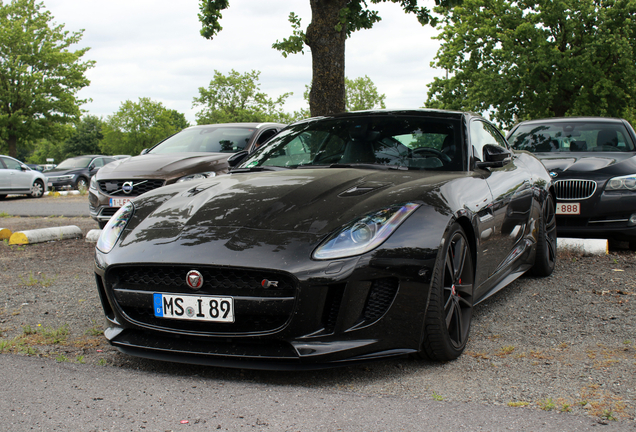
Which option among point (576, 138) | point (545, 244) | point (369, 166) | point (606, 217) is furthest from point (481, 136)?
Answer: point (576, 138)

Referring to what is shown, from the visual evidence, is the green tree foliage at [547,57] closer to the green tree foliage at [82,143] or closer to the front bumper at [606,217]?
the front bumper at [606,217]

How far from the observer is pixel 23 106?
33.4 m

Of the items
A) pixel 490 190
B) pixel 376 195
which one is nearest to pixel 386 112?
pixel 490 190

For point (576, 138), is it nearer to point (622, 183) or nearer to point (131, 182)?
point (622, 183)

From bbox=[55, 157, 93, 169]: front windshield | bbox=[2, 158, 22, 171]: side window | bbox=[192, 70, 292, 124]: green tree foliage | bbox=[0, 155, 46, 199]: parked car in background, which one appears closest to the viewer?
bbox=[0, 155, 46, 199]: parked car in background

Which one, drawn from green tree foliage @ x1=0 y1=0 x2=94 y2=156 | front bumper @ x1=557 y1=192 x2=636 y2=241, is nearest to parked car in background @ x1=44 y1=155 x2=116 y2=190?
green tree foliage @ x1=0 y1=0 x2=94 y2=156

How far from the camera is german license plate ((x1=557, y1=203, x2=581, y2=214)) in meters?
6.93

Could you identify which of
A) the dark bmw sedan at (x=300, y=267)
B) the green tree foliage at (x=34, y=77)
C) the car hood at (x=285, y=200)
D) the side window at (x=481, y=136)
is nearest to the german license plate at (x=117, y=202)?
the car hood at (x=285, y=200)

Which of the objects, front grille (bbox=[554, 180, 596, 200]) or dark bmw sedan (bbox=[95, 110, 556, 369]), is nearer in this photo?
dark bmw sedan (bbox=[95, 110, 556, 369])

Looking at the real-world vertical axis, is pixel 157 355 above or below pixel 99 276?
below

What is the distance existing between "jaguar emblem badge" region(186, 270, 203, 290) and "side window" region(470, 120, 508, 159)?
2205 mm

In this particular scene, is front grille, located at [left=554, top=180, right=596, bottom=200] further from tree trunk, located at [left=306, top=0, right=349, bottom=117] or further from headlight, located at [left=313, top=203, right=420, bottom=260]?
headlight, located at [left=313, top=203, right=420, bottom=260]

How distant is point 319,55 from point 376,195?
6012 mm

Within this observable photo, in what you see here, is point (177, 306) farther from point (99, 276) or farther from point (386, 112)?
point (386, 112)
